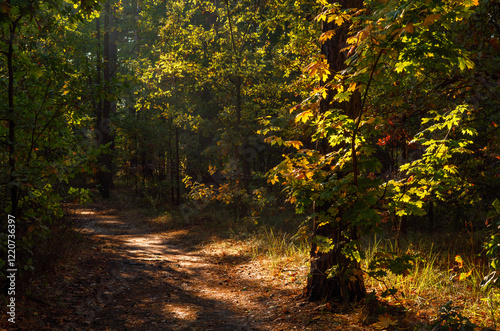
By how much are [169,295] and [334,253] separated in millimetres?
3153

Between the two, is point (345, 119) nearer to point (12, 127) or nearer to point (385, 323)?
point (385, 323)

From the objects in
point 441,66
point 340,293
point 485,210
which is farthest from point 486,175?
point 441,66

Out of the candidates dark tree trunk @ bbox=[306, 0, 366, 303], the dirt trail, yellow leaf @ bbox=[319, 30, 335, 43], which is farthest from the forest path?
yellow leaf @ bbox=[319, 30, 335, 43]

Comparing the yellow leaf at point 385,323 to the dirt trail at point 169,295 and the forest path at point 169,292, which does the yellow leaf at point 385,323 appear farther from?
the forest path at point 169,292

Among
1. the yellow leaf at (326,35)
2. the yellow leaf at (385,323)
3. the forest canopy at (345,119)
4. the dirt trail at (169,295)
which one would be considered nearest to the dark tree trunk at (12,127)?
the forest canopy at (345,119)

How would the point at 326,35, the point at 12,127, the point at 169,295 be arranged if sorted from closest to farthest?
the point at 326,35 < the point at 12,127 < the point at 169,295

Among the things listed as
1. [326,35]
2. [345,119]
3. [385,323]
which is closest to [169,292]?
[385,323]

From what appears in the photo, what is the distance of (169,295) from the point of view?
6293mm

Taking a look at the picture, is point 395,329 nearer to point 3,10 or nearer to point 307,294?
point 307,294

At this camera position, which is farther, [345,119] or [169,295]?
[169,295]

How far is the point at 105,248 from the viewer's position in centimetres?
943

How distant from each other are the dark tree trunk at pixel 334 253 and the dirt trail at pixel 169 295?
36 cm

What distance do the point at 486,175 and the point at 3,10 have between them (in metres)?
8.21

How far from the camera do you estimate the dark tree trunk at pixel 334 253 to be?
489cm
